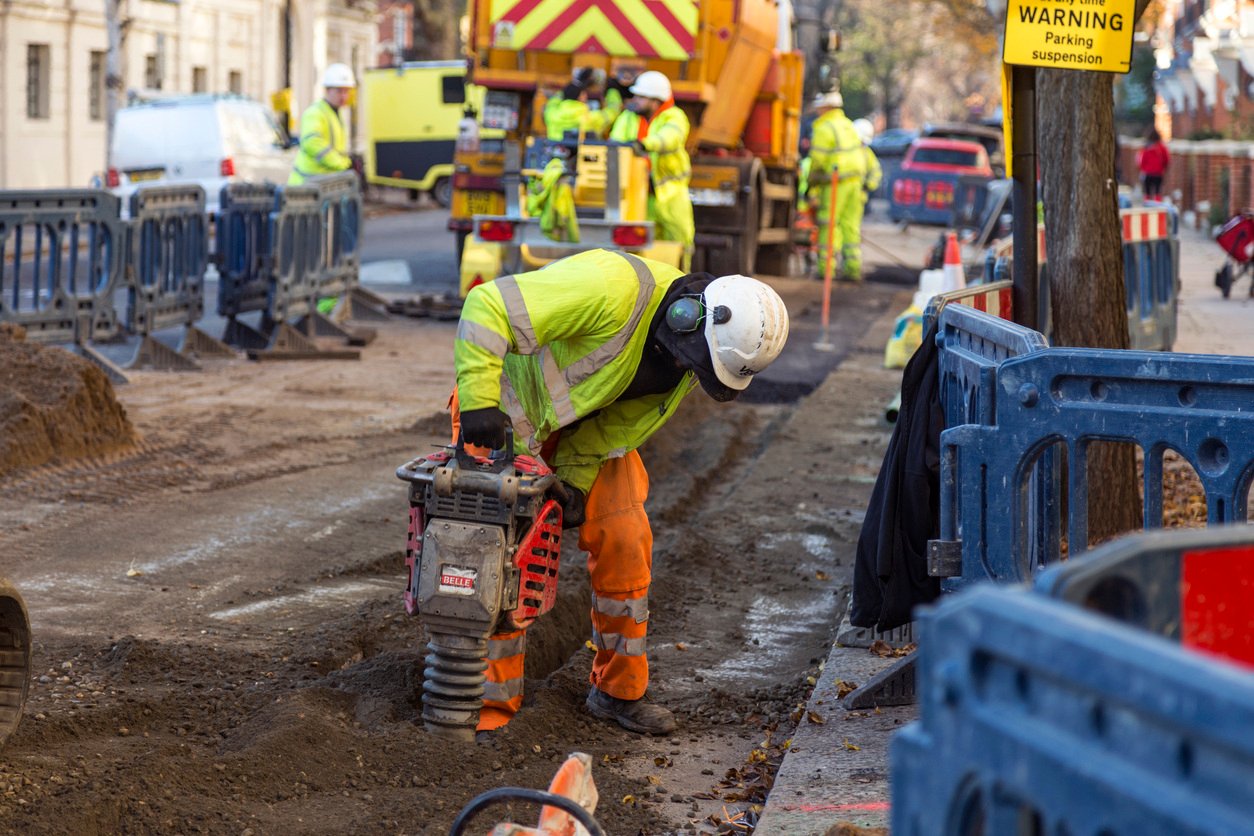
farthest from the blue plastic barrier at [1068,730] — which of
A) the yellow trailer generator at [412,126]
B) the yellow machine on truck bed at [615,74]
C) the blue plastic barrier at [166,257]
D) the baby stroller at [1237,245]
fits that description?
the yellow trailer generator at [412,126]

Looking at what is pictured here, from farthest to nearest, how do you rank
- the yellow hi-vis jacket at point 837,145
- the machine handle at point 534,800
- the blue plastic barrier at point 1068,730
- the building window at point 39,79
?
the building window at point 39,79 → the yellow hi-vis jacket at point 837,145 → the machine handle at point 534,800 → the blue plastic barrier at point 1068,730

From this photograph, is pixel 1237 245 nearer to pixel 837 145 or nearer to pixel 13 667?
pixel 837 145

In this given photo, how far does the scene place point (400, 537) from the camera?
24.0 ft

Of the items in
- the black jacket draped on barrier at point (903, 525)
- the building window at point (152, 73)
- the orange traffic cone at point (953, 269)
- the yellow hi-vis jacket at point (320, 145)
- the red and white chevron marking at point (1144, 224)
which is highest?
the building window at point (152, 73)

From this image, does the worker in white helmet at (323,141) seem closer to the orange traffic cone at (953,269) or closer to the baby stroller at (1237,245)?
the orange traffic cone at (953,269)

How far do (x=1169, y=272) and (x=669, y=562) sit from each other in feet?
20.5

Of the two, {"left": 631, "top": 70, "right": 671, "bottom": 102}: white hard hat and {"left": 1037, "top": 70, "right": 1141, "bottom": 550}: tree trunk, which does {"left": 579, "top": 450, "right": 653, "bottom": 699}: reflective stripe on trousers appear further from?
{"left": 631, "top": 70, "right": 671, "bottom": 102}: white hard hat

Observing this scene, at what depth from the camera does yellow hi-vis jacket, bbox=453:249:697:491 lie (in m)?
4.50

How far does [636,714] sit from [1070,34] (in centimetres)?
283

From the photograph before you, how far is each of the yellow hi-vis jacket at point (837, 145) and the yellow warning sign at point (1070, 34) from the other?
1353 centimetres

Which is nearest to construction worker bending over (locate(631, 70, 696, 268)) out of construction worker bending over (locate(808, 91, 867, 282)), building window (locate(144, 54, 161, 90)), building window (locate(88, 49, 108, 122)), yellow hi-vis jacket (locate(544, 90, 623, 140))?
yellow hi-vis jacket (locate(544, 90, 623, 140))

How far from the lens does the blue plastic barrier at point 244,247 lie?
40.8ft

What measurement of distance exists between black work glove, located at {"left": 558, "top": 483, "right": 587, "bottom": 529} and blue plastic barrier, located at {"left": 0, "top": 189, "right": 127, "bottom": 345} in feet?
20.2

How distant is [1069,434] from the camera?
4.29 meters
